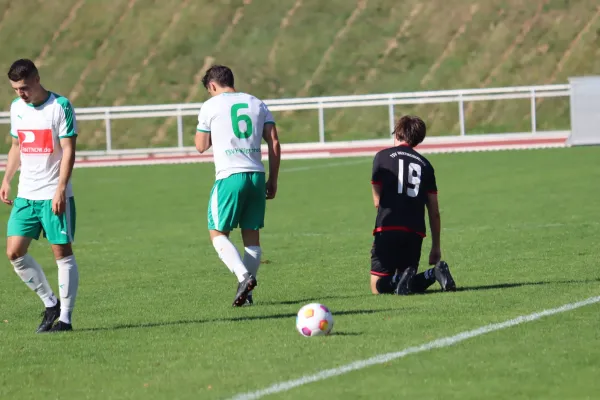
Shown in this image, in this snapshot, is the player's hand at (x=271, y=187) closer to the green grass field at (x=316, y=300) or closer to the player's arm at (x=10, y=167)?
the green grass field at (x=316, y=300)

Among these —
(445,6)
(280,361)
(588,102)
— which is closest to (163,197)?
(588,102)

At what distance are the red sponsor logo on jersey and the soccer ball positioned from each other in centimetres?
216

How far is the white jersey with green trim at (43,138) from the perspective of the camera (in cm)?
919

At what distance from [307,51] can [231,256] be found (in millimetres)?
40046

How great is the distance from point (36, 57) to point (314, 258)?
39.6 m

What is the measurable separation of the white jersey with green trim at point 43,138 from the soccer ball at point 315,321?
6.36 feet

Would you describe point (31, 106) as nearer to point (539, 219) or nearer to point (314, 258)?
point (314, 258)

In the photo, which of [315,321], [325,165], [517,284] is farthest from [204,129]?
[325,165]

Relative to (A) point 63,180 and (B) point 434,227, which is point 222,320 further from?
(B) point 434,227

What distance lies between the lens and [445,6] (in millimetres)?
49531

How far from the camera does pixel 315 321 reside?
8.51 meters

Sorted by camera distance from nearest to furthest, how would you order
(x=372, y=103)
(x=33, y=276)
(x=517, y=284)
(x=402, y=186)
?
(x=33, y=276)
(x=402, y=186)
(x=517, y=284)
(x=372, y=103)

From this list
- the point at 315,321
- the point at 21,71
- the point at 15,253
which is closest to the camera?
the point at 315,321

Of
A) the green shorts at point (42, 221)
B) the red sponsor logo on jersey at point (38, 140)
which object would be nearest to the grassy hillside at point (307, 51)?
the green shorts at point (42, 221)
